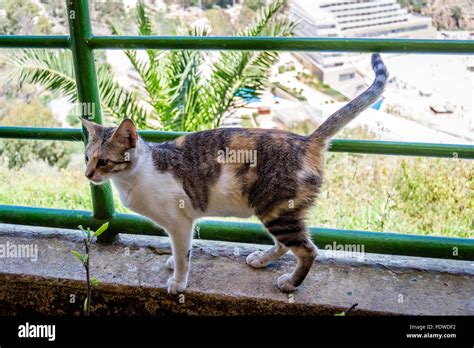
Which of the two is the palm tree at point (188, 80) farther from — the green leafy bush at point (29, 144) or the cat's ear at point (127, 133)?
the cat's ear at point (127, 133)

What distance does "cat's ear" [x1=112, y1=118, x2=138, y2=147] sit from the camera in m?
1.95

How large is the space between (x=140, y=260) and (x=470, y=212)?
2087 mm

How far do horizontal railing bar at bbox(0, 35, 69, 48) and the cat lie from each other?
433 mm

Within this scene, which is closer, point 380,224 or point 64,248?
point 64,248

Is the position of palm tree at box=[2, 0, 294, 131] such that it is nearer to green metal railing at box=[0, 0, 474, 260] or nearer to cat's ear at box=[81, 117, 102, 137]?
green metal railing at box=[0, 0, 474, 260]

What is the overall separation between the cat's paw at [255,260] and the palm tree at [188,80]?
209 cm

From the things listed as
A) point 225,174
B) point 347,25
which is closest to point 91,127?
point 225,174

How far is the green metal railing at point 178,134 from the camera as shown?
2064mm

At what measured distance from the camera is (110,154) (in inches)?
79.3

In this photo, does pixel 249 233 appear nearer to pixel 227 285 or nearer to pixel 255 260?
pixel 255 260

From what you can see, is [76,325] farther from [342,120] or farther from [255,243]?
[342,120]

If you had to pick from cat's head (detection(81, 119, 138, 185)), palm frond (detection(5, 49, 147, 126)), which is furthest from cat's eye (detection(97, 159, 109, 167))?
palm frond (detection(5, 49, 147, 126))

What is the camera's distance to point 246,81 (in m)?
4.39

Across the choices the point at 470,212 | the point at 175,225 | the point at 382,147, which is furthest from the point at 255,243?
the point at 470,212
